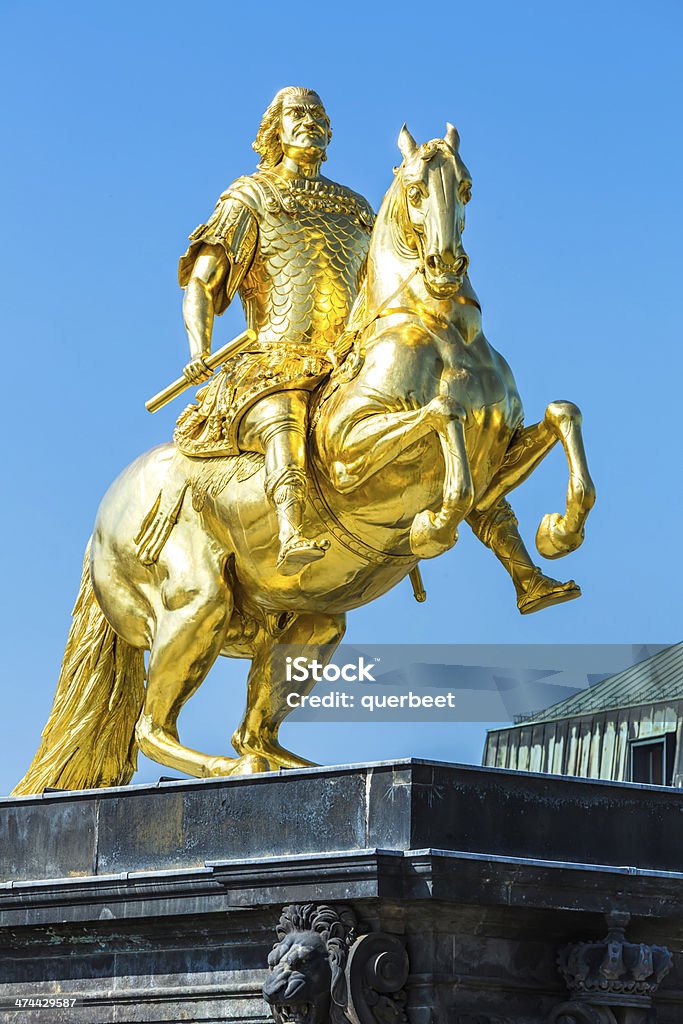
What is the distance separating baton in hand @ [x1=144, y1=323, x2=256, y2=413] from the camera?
11969 mm

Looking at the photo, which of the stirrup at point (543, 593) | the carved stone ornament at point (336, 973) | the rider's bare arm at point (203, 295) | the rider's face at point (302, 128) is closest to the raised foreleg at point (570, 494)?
the stirrup at point (543, 593)

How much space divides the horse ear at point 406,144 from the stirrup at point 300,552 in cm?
202

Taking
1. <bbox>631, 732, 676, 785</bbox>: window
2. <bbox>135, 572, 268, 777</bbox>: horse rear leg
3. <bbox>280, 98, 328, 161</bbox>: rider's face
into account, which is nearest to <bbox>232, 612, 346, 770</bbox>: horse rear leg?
<bbox>135, 572, 268, 777</bbox>: horse rear leg

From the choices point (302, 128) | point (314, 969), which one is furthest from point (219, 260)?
point (314, 969)

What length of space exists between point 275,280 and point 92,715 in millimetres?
2596

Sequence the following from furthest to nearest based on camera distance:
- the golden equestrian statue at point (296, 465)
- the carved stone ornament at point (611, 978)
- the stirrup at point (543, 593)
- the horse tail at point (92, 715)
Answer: the horse tail at point (92, 715) < the stirrup at point (543, 593) < the golden equestrian statue at point (296, 465) < the carved stone ornament at point (611, 978)

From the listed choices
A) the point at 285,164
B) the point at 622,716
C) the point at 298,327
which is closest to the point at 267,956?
the point at 298,327

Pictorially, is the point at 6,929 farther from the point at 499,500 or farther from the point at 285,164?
the point at 285,164

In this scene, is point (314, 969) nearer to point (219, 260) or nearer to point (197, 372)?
point (197, 372)

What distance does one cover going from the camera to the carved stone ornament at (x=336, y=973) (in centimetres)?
954

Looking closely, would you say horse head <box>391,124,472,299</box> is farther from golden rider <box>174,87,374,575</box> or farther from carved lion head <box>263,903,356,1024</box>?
carved lion head <box>263,903,356,1024</box>

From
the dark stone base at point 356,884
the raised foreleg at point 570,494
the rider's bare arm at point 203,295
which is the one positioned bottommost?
the dark stone base at point 356,884

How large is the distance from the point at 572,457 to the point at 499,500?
702mm

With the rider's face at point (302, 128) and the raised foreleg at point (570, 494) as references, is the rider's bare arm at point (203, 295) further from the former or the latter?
the raised foreleg at point (570, 494)
